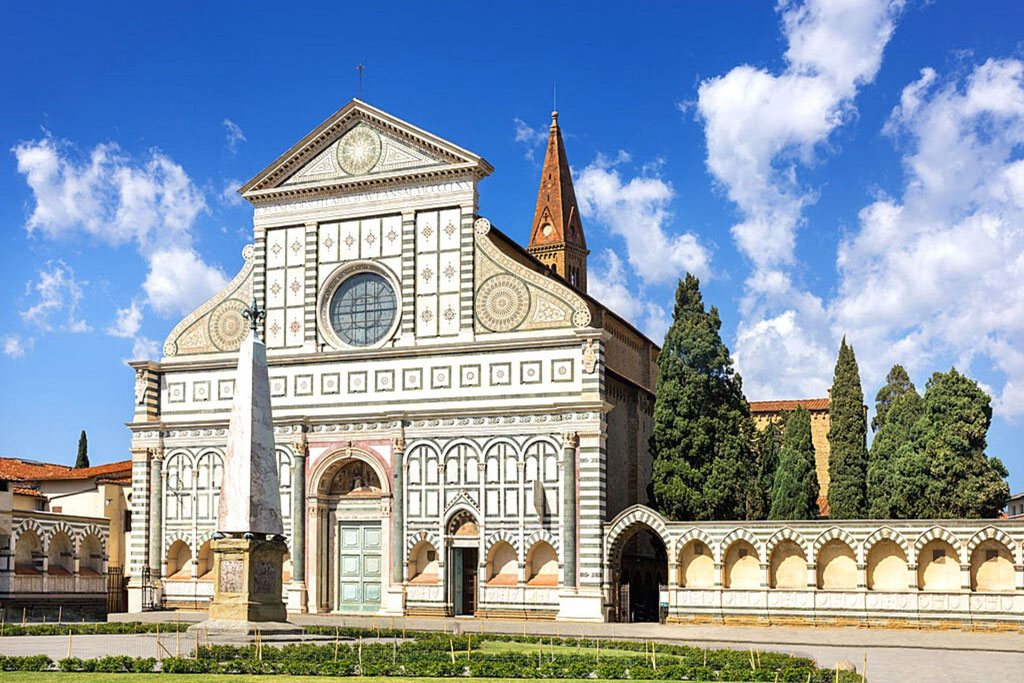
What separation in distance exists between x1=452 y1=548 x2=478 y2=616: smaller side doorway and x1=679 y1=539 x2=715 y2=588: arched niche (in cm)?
696

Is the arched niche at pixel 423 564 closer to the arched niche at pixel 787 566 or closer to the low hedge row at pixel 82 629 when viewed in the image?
the low hedge row at pixel 82 629

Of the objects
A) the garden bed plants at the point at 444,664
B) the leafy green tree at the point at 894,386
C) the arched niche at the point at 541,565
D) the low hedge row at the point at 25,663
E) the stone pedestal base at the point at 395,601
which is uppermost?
the leafy green tree at the point at 894,386

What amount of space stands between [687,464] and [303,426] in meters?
13.5

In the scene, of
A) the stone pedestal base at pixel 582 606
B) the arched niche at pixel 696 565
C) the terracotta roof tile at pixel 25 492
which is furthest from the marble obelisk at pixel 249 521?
the terracotta roof tile at pixel 25 492

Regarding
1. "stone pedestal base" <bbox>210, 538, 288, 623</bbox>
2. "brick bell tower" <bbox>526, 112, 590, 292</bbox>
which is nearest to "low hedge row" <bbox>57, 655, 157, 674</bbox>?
"stone pedestal base" <bbox>210, 538, 288, 623</bbox>

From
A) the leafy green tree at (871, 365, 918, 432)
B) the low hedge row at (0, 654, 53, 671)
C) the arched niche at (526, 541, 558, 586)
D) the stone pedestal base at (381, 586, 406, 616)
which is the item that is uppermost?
the leafy green tree at (871, 365, 918, 432)

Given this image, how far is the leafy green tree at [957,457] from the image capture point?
4509cm

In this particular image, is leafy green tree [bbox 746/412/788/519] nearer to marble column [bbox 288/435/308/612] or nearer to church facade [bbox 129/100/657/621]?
church facade [bbox 129/100/657/621]

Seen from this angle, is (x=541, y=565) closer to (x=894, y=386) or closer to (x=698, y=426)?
(x=698, y=426)

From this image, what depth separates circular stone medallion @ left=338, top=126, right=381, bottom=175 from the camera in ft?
147

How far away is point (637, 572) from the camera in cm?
4553

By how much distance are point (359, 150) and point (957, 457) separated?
24417 mm

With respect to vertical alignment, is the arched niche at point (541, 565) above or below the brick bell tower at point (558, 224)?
below

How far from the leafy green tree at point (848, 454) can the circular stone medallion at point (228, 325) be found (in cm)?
2469
